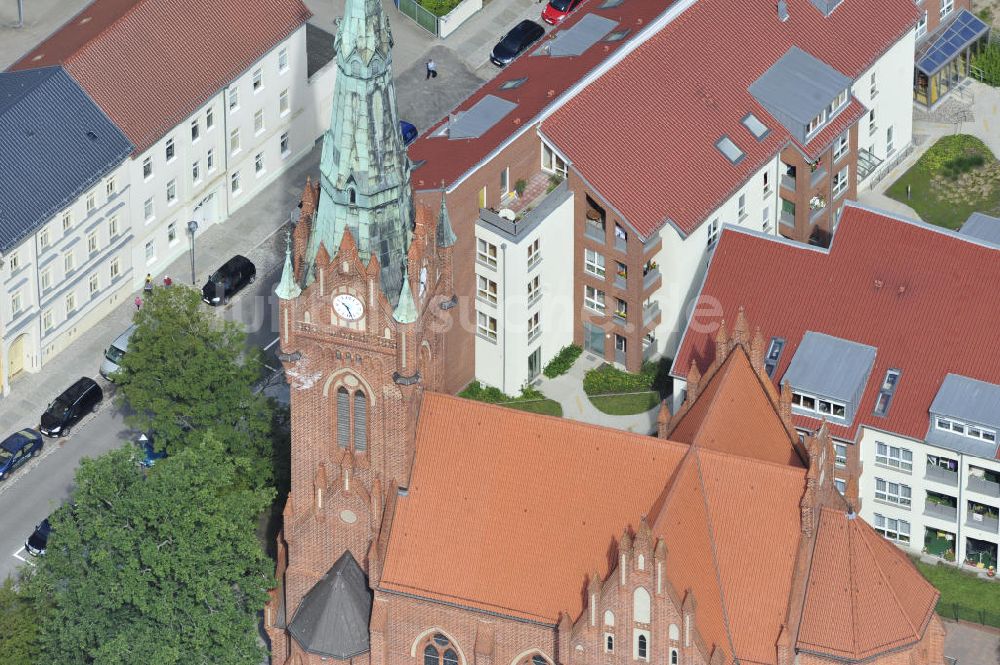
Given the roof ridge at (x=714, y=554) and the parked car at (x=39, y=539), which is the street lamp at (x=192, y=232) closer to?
the parked car at (x=39, y=539)

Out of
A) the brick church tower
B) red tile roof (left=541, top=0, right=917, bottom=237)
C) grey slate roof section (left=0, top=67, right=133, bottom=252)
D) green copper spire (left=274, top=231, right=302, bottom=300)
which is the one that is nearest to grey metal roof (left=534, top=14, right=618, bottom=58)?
red tile roof (left=541, top=0, right=917, bottom=237)

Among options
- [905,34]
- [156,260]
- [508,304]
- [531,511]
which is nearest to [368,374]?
[531,511]

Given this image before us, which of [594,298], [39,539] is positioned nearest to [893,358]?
[594,298]

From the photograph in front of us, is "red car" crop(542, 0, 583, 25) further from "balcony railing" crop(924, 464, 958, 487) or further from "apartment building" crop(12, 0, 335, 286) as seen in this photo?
"balcony railing" crop(924, 464, 958, 487)

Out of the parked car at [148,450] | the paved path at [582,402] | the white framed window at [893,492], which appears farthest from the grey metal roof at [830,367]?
the parked car at [148,450]

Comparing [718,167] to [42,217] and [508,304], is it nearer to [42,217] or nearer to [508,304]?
[508,304]
